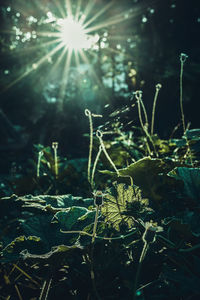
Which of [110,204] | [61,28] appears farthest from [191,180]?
[61,28]

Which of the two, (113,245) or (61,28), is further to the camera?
(61,28)

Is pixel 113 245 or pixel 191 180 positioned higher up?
pixel 191 180

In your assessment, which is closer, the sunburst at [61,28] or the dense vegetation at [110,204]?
the dense vegetation at [110,204]

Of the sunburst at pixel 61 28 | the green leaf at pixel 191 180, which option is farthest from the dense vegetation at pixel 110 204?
the sunburst at pixel 61 28

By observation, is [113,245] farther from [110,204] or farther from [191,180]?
[191,180]

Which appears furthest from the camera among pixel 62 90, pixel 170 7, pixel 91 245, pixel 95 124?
pixel 62 90

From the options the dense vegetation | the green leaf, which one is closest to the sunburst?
the dense vegetation

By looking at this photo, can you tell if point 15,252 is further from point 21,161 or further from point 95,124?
point 21,161

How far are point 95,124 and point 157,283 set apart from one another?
1.17 m

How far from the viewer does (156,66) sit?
3031 millimetres

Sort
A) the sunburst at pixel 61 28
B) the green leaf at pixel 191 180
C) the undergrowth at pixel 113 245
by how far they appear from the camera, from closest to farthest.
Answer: the undergrowth at pixel 113 245 < the green leaf at pixel 191 180 < the sunburst at pixel 61 28

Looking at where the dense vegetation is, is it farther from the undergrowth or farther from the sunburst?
the sunburst

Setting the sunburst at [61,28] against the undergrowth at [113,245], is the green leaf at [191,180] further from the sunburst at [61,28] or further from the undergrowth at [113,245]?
the sunburst at [61,28]

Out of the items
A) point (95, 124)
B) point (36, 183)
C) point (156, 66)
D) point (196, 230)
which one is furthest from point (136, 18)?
point (196, 230)
